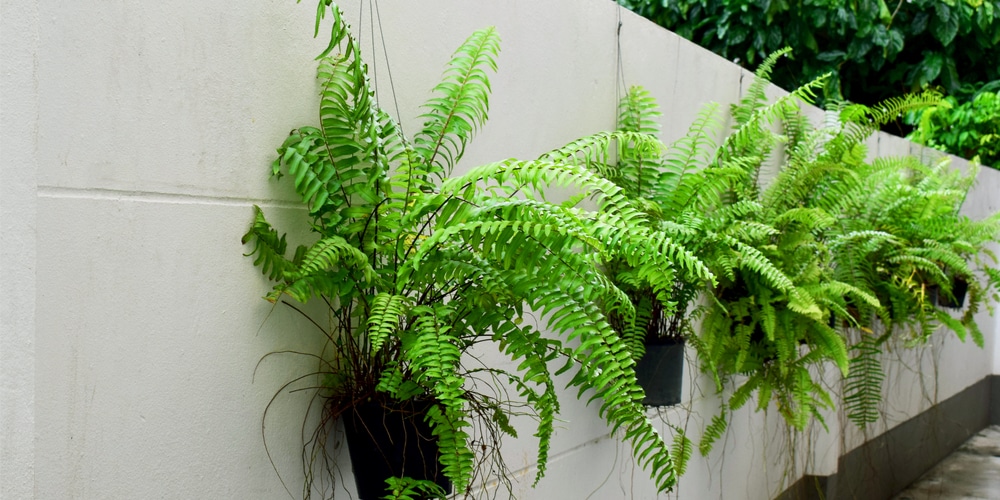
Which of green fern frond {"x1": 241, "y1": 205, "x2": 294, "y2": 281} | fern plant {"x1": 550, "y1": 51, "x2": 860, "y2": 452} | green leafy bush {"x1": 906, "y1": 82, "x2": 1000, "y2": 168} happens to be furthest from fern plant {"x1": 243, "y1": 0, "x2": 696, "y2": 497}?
green leafy bush {"x1": 906, "y1": 82, "x2": 1000, "y2": 168}

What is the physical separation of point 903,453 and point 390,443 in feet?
16.0

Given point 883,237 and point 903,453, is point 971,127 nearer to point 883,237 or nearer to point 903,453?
point 903,453

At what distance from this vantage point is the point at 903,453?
555cm

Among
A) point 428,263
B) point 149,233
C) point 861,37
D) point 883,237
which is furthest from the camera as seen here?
point 861,37

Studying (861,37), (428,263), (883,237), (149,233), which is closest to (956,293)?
(883,237)

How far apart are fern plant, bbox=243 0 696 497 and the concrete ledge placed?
9.27 ft

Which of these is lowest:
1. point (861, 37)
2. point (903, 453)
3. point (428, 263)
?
point (903, 453)

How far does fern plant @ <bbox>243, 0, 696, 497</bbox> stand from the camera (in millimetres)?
1500

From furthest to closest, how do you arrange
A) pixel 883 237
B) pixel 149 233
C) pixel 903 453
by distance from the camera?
pixel 903 453, pixel 883 237, pixel 149 233

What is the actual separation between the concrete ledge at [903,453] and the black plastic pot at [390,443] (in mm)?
2897

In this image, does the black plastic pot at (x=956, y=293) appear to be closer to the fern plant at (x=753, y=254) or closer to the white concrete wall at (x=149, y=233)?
the fern plant at (x=753, y=254)

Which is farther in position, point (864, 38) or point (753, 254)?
point (864, 38)

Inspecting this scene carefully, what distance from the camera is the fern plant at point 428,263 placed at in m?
1.50

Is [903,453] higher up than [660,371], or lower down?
lower down
